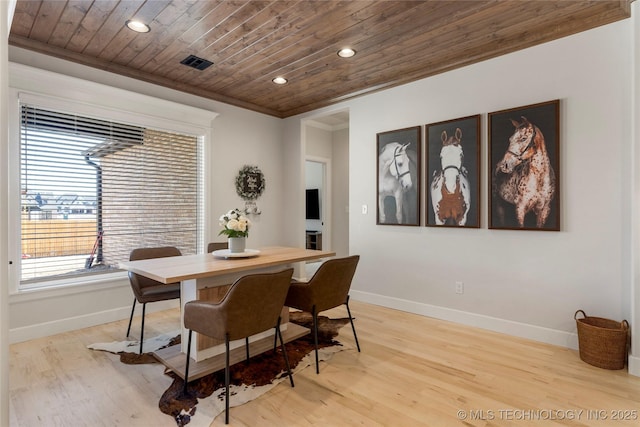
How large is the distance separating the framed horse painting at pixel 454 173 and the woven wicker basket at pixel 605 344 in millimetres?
1203

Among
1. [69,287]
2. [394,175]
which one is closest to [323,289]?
[394,175]

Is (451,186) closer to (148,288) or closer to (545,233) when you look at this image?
(545,233)

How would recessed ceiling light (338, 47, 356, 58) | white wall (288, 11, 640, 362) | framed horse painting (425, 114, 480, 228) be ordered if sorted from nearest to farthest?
1. white wall (288, 11, 640, 362)
2. recessed ceiling light (338, 47, 356, 58)
3. framed horse painting (425, 114, 480, 228)

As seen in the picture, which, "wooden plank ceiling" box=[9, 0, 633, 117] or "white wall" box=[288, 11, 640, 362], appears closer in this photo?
"wooden plank ceiling" box=[9, 0, 633, 117]

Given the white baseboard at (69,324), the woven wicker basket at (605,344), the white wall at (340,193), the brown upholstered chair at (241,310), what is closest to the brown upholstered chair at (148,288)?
the white baseboard at (69,324)

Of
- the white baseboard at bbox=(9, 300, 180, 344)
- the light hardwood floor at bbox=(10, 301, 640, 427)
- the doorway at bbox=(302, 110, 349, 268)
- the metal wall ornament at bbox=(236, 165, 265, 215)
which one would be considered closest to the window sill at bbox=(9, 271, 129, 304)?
the white baseboard at bbox=(9, 300, 180, 344)

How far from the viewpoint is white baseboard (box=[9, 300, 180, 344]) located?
293cm

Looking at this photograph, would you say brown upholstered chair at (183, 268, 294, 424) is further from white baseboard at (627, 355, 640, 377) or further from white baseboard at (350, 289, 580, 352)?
white baseboard at (627, 355, 640, 377)

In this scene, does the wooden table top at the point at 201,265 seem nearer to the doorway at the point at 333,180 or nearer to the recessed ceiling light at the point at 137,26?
the recessed ceiling light at the point at 137,26

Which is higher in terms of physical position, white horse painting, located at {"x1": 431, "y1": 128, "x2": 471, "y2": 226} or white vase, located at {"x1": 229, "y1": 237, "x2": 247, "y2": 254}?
white horse painting, located at {"x1": 431, "y1": 128, "x2": 471, "y2": 226}

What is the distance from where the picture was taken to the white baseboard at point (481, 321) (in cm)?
282

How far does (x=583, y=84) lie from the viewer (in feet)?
8.89

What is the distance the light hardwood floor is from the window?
2.88 feet

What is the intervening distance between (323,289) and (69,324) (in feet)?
8.70
